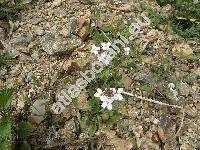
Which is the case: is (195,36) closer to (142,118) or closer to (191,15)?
(191,15)

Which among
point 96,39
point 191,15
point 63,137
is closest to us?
point 63,137

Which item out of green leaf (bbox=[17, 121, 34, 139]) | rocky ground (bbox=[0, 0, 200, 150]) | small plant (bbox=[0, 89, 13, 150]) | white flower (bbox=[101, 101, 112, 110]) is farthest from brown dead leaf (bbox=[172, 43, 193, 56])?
small plant (bbox=[0, 89, 13, 150])

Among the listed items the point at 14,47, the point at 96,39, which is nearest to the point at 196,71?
the point at 96,39

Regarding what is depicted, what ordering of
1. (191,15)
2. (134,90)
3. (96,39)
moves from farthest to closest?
1. (191,15)
2. (96,39)
3. (134,90)

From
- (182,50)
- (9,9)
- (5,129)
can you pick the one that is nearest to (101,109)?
(5,129)

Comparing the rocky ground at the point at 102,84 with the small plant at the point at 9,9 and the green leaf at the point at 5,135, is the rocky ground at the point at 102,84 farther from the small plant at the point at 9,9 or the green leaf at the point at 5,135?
the green leaf at the point at 5,135

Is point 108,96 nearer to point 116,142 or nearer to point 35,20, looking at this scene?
point 116,142

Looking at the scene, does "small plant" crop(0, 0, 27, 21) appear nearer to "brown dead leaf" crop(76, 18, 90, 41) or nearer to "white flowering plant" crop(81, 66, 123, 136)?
"brown dead leaf" crop(76, 18, 90, 41)
